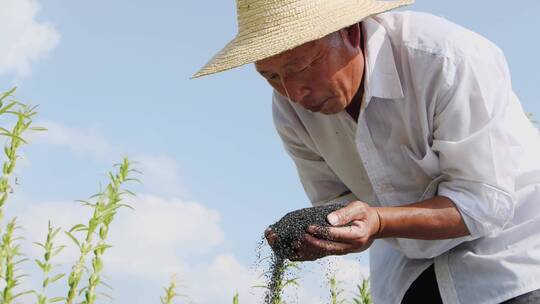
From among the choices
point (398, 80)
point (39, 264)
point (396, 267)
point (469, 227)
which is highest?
point (398, 80)

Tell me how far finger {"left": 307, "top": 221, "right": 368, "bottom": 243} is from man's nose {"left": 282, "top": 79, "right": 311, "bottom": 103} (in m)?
0.36

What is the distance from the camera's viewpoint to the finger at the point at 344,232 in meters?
2.24

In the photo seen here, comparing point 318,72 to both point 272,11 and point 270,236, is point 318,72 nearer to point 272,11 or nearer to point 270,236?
point 272,11

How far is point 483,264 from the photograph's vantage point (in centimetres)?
264

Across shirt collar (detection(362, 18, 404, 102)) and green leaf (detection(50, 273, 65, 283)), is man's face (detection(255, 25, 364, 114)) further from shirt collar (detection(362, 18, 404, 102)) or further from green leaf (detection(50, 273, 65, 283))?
green leaf (detection(50, 273, 65, 283))

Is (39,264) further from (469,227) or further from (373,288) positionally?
(469,227)

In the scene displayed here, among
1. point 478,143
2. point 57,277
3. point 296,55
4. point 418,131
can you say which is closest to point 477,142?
point 478,143

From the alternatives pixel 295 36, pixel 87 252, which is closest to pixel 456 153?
pixel 295 36

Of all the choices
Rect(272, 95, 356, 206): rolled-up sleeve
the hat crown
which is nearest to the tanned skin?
the hat crown

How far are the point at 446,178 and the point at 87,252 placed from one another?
4.77 ft

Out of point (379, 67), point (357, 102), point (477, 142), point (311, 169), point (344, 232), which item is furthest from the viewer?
point (311, 169)

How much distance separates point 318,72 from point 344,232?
434 mm

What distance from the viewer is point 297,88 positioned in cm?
231

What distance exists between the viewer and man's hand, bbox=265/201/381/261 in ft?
7.39
